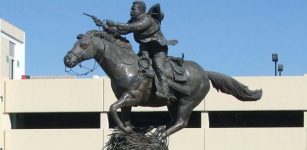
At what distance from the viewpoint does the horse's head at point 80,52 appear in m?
12.8

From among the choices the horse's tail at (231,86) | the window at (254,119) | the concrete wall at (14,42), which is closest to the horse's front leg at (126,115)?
the horse's tail at (231,86)

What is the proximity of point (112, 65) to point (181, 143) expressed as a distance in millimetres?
29889

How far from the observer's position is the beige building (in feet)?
137

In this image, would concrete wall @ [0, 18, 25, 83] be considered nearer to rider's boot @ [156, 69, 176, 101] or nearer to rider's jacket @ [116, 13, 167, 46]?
rider's jacket @ [116, 13, 167, 46]

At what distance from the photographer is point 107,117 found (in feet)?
138

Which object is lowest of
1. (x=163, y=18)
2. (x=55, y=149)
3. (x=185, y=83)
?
(x=55, y=149)

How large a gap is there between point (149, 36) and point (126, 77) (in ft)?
2.27

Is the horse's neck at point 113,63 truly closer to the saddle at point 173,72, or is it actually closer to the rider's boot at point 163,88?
the saddle at point 173,72

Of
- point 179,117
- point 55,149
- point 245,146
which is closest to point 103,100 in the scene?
point 55,149

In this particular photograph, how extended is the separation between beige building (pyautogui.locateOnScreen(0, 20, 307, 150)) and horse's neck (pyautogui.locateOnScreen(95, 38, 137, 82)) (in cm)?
2743

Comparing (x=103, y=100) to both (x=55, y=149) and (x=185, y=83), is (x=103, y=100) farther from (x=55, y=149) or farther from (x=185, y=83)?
(x=185, y=83)

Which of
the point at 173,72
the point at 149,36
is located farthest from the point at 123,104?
the point at 149,36

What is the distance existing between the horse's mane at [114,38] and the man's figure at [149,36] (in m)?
0.13

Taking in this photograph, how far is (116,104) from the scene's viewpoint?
12.8 meters
